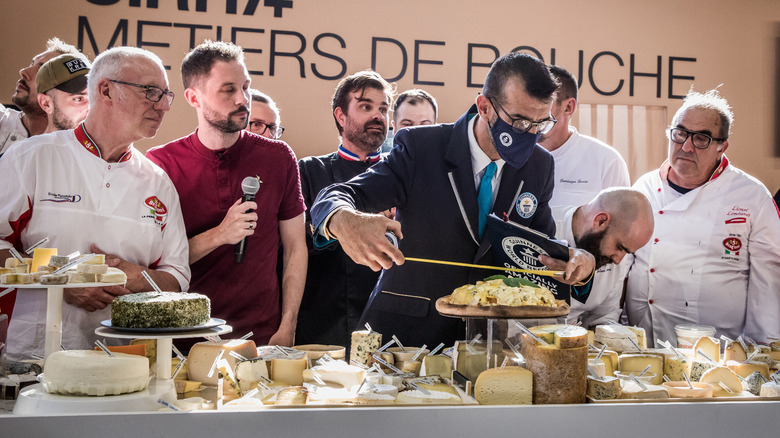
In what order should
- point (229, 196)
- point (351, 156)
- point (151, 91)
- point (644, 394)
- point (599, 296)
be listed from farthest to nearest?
point (351, 156) → point (599, 296) → point (229, 196) → point (151, 91) → point (644, 394)

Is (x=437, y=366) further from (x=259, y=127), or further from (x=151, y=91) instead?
(x=259, y=127)

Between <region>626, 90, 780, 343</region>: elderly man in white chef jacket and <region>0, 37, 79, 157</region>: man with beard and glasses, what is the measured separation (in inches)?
119

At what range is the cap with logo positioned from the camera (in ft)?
9.23

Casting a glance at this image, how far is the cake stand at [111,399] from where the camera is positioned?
135cm

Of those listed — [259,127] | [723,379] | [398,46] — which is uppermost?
[398,46]

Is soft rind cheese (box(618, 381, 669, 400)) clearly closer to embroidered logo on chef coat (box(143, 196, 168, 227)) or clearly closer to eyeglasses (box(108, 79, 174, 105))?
embroidered logo on chef coat (box(143, 196, 168, 227))

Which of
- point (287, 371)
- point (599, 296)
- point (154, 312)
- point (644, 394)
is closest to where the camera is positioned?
point (154, 312)

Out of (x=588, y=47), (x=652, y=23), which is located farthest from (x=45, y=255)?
(x=652, y=23)

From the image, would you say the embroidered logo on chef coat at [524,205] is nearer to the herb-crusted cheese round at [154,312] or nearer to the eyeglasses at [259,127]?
the herb-crusted cheese round at [154,312]

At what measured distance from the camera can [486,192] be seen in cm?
248

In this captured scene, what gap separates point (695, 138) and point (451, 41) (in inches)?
114

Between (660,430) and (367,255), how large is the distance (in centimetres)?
84

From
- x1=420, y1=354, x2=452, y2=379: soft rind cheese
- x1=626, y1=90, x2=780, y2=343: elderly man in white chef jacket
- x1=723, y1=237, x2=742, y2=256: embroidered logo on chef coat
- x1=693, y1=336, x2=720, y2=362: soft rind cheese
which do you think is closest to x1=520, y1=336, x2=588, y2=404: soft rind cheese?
x1=420, y1=354, x2=452, y2=379: soft rind cheese

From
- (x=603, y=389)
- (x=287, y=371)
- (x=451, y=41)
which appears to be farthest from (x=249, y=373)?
(x=451, y=41)
